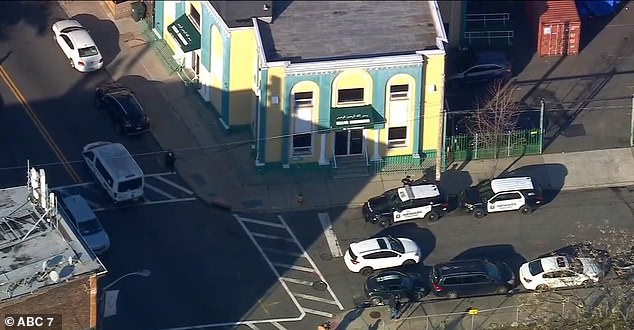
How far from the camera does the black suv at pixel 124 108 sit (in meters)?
84.4

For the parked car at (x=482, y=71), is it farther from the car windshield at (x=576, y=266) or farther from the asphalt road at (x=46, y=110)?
the car windshield at (x=576, y=266)

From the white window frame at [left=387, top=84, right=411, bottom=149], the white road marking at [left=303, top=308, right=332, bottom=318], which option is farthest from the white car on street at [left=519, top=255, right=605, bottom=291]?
the white window frame at [left=387, top=84, right=411, bottom=149]

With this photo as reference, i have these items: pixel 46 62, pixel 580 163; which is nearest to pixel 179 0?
pixel 46 62

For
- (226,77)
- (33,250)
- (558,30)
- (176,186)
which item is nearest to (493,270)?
(176,186)

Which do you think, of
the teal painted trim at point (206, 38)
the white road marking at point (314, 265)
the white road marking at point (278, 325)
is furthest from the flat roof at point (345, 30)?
the white road marking at point (278, 325)

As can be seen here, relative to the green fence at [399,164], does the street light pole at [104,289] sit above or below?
below

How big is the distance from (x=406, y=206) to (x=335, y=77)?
7512mm

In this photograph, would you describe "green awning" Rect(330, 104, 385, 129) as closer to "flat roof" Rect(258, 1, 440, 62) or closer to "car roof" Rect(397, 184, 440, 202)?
"flat roof" Rect(258, 1, 440, 62)

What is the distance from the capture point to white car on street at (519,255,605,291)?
237 ft

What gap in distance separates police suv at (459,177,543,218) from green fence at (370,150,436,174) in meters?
4.07

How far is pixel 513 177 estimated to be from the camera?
3184 inches

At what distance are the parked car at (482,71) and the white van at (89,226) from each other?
903 inches

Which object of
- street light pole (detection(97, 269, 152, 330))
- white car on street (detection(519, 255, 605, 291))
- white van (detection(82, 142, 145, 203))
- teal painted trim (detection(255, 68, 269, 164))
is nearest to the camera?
street light pole (detection(97, 269, 152, 330))

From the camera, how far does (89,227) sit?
75.8 m
